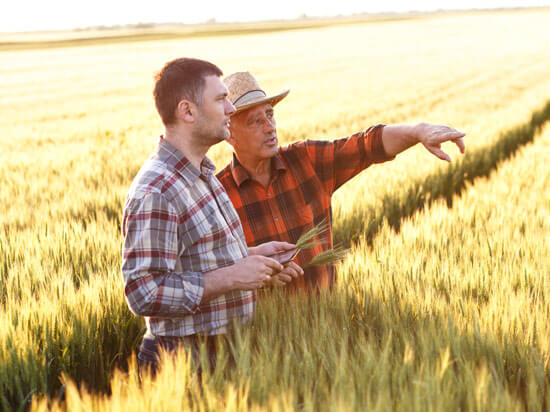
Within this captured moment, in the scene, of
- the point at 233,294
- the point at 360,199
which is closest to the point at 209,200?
the point at 233,294

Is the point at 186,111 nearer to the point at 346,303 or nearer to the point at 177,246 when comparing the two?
the point at 177,246

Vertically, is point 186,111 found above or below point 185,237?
above

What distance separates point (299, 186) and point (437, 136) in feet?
2.83

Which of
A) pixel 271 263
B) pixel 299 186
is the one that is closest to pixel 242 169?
pixel 299 186

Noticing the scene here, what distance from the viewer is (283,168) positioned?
9.90 ft

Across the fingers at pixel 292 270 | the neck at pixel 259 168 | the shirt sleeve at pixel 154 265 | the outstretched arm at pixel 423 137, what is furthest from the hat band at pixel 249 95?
the shirt sleeve at pixel 154 265

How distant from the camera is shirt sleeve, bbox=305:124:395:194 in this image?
291 centimetres

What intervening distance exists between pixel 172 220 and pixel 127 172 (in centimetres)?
501

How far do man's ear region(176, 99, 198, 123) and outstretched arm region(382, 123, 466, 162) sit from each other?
118 cm

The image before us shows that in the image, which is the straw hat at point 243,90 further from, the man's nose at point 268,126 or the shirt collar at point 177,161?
the shirt collar at point 177,161

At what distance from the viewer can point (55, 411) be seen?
4.48 ft

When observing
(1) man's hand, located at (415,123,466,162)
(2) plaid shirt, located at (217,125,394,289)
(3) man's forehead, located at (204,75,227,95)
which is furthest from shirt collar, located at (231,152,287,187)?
(3) man's forehead, located at (204,75,227,95)

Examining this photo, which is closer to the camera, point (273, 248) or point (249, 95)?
point (273, 248)

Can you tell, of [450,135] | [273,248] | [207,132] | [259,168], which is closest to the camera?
[207,132]
